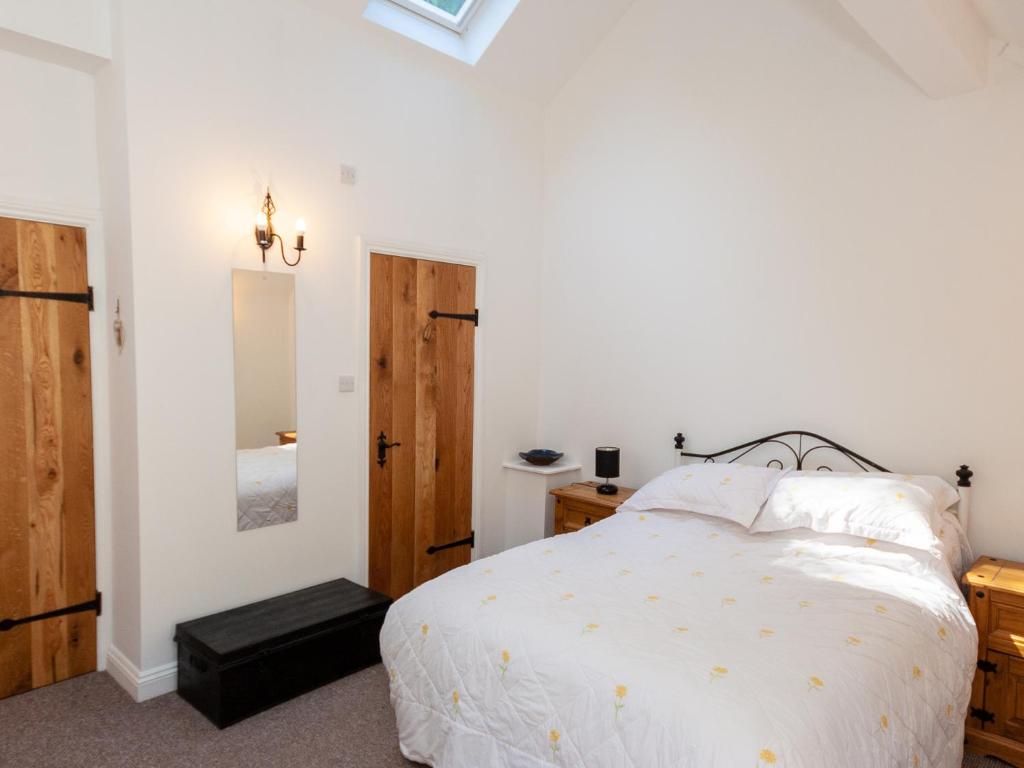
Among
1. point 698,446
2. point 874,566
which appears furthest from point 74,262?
point 874,566

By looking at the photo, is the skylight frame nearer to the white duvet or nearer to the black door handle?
the black door handle

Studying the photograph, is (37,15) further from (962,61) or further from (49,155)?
(962,61)

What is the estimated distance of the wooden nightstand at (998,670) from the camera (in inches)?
97.1

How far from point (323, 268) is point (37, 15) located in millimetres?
1451

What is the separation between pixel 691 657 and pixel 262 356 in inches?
90.6

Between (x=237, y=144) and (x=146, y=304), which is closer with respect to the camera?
(x=146, y=304)

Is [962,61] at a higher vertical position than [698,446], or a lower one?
higher

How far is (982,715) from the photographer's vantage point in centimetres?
255

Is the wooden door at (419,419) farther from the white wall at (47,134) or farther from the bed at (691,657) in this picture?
the white wall at (47,134)

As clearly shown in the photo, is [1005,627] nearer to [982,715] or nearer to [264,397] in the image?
[982,715]

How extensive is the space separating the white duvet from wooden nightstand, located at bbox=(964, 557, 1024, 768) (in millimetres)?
217

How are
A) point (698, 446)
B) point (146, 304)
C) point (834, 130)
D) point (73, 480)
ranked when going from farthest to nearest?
point (698, 446) < point (834, 130) < point (73, 480) < point (146, 304)

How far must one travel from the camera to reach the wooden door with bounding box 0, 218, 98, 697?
9.36ft

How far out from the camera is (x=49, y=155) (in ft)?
9.51
